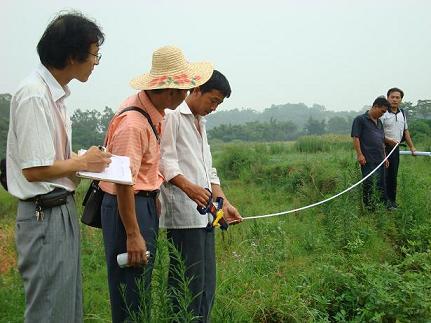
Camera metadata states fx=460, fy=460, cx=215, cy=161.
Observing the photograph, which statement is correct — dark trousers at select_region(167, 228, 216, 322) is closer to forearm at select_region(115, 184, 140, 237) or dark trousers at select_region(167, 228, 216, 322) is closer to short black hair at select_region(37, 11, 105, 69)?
forearm at select_region(115, 184, 140, 237)

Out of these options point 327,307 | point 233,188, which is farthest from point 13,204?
point 327,307

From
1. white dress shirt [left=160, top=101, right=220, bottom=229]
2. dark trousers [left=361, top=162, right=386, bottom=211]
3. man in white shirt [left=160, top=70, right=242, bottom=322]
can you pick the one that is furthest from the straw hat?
dark trousers [left=361, top=162, right=386, bottom=211]

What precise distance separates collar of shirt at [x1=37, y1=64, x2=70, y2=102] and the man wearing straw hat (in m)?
0.33

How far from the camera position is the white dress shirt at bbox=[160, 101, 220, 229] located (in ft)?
8.19

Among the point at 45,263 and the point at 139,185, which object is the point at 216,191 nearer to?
the point at 139,185

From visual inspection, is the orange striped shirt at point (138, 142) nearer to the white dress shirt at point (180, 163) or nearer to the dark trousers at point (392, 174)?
the white dress shirt at point (180, 163)

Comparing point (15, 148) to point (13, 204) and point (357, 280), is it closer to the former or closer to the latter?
point (357, 280)

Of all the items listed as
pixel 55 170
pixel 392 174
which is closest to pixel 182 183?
pixel 55 170

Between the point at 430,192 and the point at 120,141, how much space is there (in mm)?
5528

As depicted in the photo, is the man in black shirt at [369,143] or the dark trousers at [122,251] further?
the man in black shirt at [369,143]

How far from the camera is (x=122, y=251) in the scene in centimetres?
219

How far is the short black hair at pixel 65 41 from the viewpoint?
73.9 inches

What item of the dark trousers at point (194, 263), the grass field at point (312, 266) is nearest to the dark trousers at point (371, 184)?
the grass field at point (312, 266)

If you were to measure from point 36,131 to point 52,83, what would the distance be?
0.25m
